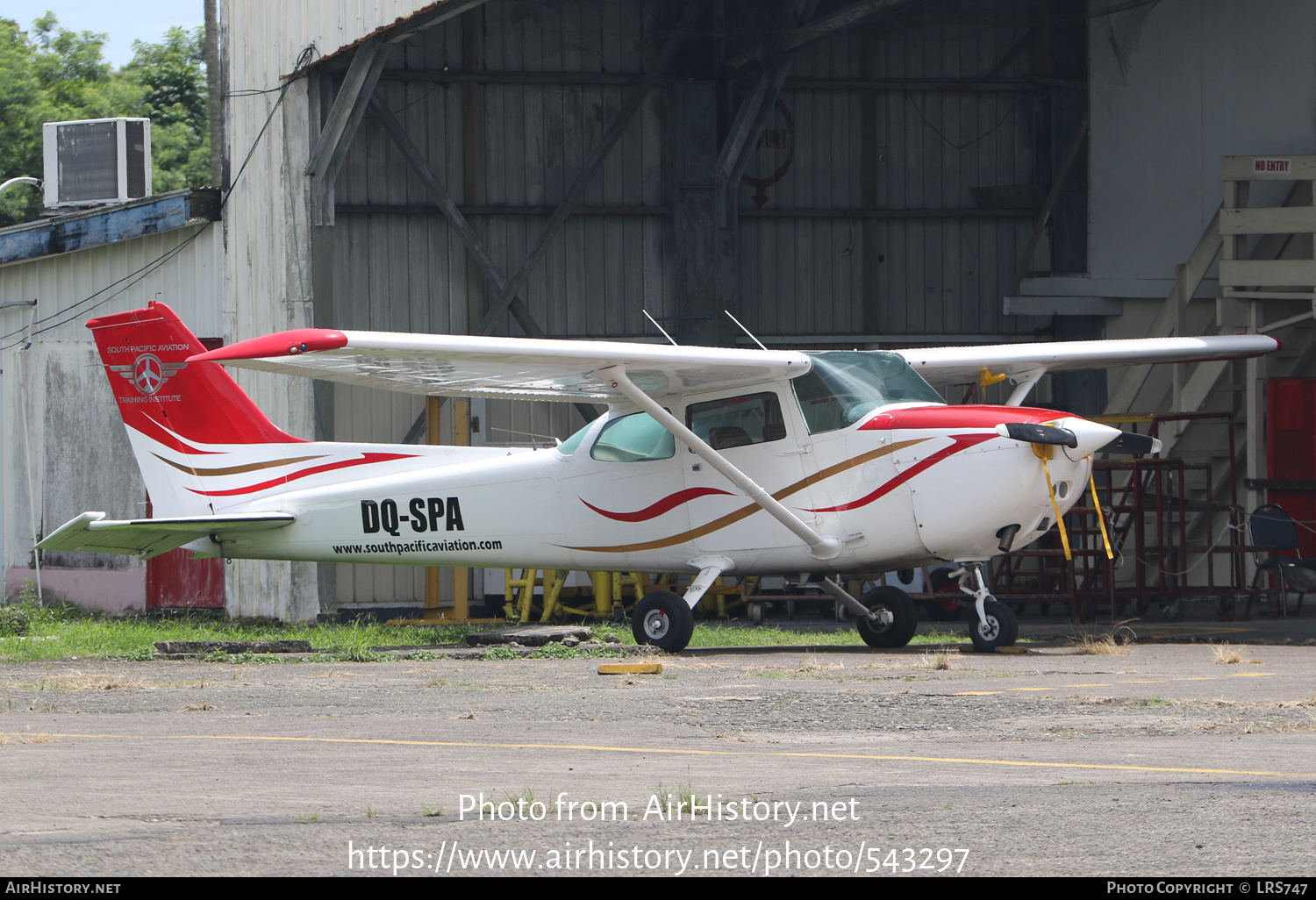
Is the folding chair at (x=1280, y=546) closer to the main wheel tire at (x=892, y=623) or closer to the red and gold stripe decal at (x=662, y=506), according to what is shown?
the main wheel tire at (x=892, y=623)

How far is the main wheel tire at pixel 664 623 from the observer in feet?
38.7

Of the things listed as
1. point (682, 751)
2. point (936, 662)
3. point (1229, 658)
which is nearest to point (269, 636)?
point (936, 662)

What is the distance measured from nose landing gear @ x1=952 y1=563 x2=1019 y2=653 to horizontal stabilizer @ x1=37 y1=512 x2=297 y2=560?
5695mm

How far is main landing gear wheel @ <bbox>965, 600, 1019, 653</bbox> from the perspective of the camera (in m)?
11.2

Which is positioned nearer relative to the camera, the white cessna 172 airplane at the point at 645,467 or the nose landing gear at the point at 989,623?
the white cessna 172 airplane at the point at 645,467

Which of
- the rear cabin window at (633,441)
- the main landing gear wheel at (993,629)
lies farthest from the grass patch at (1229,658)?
the rear cabin window at (633,441)

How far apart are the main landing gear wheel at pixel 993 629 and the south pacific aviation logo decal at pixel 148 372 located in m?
6.86

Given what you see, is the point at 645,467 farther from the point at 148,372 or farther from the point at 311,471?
the point at 148,372

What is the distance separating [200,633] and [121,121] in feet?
24.6

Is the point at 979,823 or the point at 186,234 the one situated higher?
the point at 186,234

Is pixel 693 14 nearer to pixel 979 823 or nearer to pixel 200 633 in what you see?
pixel 200 633

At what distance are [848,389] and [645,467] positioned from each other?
5.93 ft

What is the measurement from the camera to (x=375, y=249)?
62.3ft
